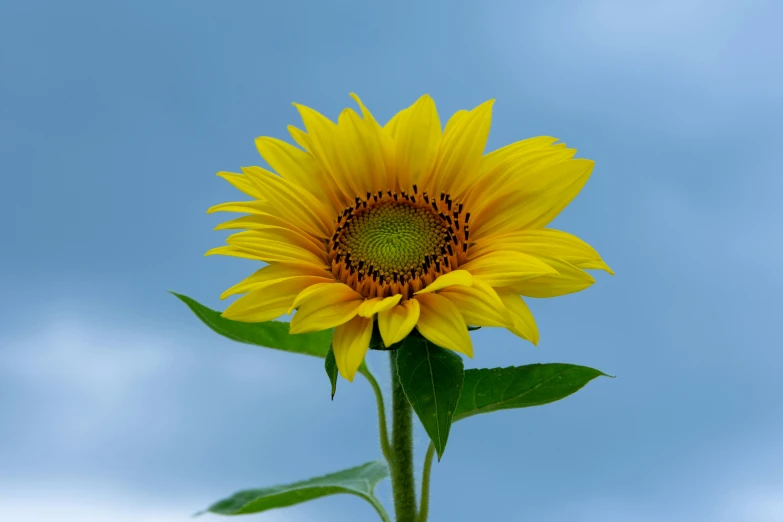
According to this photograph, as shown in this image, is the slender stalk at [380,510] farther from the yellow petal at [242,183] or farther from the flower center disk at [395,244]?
the yellow petal at [242,183]

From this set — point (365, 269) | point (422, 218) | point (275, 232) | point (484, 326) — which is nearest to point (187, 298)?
point (275, 232)

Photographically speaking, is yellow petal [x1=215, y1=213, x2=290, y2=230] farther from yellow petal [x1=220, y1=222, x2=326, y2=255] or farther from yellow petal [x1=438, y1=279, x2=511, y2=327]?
yellow petal [x1=438, y1=279, x2=511, y2=327]

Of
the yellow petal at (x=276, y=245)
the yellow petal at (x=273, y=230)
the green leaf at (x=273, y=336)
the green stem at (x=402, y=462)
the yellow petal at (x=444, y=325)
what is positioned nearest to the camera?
the yellow petal at (x=444, y=325)

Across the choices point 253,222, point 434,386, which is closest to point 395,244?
point 253,222

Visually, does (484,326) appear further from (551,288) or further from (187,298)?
(187,298)

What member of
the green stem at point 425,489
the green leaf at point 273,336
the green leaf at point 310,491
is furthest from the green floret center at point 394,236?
the green leaf at point 310,491

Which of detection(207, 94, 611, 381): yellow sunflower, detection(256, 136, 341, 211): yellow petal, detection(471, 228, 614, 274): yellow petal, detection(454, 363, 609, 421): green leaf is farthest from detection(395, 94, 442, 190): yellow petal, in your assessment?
detection(454, 363, 609, 421): green leaf
